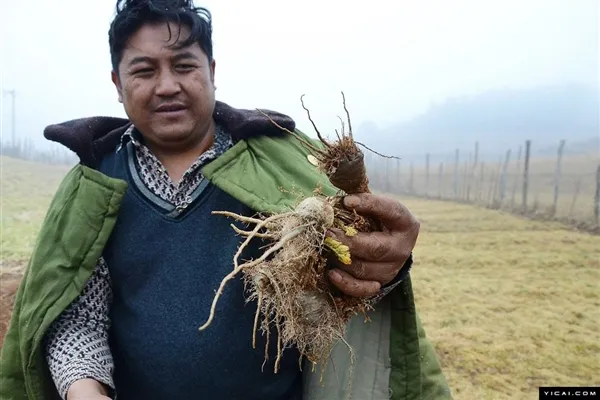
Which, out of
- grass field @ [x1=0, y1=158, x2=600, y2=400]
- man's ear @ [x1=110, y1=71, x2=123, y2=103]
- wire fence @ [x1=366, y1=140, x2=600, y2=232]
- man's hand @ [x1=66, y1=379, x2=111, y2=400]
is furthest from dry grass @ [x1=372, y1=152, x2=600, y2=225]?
man's hand @ [x1=66, y1=379, x2=111, y2=400]

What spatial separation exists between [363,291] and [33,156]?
114ft

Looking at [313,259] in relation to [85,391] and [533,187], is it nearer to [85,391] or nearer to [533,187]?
[85,391]

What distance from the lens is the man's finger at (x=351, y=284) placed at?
4.45ft

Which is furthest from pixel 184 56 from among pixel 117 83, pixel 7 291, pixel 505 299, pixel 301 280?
pixel 505 299

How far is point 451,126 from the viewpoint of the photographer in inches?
3937

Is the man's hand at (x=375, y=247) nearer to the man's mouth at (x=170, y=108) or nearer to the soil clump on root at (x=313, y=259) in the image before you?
the soil clump on root at (x=313, y=259)

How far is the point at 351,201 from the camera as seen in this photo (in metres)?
1.33

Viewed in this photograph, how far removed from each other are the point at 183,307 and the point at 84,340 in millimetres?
318

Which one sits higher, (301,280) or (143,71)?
(143,71)

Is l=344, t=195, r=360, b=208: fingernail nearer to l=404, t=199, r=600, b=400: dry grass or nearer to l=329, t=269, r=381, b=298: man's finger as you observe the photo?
l=329, t=269, r=381, b=298: man's finger

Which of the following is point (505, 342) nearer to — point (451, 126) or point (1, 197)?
point (1, 197)

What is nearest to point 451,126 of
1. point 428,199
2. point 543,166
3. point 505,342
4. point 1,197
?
point 543,166

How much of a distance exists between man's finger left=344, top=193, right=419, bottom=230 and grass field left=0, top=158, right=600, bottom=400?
3.91m

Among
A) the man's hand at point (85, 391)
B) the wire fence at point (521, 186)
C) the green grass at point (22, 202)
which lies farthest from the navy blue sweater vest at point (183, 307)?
the wire fence at point (521, 186)
